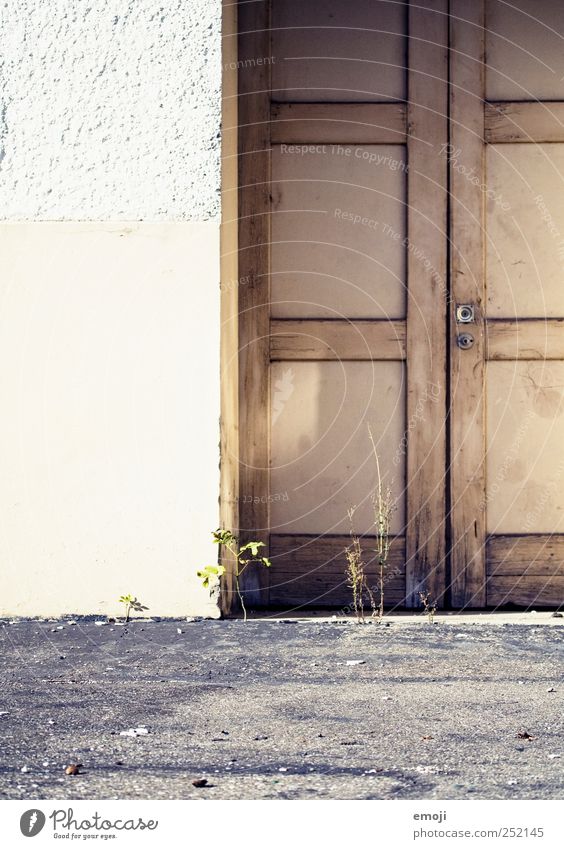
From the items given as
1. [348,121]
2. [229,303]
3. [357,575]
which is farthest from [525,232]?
[357,575]

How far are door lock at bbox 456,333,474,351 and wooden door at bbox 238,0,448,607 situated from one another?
0.29 feet

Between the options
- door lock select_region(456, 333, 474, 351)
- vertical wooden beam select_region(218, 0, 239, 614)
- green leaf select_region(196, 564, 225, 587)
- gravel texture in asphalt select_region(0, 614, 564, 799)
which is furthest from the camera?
door lock select_region(456, 333, 474, 351)

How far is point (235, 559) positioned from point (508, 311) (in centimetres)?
148

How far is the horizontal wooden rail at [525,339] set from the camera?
4426 millimetres

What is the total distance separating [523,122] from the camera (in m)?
4.42

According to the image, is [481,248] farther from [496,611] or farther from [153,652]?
[153,652]

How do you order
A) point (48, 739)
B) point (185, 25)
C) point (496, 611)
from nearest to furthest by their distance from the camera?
point (48, 739) → point (185, 25) → point (496, 611)

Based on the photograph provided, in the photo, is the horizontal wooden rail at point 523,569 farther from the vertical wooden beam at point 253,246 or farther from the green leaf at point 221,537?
the green leaf at point 221,537

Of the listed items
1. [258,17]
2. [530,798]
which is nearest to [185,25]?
[258,17]

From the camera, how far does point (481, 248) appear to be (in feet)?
14.5

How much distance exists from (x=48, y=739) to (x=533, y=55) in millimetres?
3273

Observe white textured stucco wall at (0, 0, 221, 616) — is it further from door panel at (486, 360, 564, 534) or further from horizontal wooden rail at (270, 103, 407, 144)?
door panel at (486, 360, 564, 534)

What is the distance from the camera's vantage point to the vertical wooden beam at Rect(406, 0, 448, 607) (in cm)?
441

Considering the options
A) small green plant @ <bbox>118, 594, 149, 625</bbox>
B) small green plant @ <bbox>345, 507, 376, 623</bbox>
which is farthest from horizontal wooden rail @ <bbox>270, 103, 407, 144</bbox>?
small green plant @ <bbox>118, 594, 149, 625</bbox>
